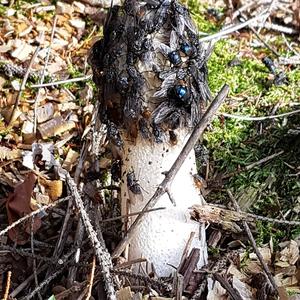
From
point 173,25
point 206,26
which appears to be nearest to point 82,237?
point 173,25

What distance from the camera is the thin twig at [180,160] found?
2605 mm

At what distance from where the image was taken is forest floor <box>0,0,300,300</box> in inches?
123

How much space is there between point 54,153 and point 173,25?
1.30 m

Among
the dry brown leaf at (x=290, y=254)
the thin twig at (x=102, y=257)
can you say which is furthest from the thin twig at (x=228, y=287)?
the thin twig at (x=102, y=257)

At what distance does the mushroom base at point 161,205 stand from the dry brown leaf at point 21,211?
0.57m

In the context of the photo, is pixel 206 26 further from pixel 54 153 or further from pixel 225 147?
pixel 54 153

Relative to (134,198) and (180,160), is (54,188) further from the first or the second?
(180,160)

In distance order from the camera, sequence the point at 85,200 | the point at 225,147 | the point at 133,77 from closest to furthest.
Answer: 1. the point at 133,77
2. the point at 85,200
3. the point at 225,147

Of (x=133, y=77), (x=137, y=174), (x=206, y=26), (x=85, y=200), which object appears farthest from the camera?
(x=206, y=26)

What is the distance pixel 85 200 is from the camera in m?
3.36

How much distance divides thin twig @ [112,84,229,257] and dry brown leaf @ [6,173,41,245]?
0.64m

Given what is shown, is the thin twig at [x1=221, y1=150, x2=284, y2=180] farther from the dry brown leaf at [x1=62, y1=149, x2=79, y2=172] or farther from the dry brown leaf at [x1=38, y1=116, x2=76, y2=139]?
the dry brown leaf at [x1=38, y1=116, x2=76, y2=139]

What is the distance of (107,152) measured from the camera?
3648 millimetres

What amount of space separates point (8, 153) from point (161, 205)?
112 cm
